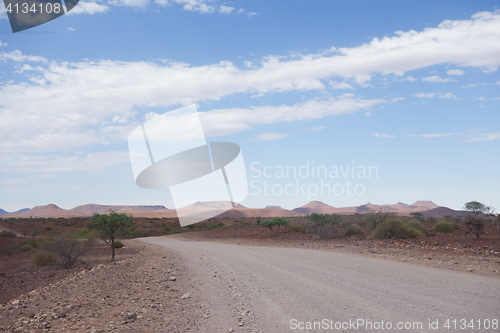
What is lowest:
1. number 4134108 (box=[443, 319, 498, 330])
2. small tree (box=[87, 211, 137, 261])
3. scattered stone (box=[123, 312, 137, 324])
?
scattered stone (box=[123, 312, 137, 324])

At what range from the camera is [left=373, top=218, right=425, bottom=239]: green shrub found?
24405mm

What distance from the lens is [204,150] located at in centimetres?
1766

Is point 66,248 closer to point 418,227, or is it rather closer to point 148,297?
point 148,297

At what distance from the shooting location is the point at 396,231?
2475cm

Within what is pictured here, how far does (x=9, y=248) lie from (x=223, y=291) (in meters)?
27.6

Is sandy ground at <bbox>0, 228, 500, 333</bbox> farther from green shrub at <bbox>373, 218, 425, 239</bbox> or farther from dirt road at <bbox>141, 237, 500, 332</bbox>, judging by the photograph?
green shrub at <bbox>373, 218, 425, 239</bbox>

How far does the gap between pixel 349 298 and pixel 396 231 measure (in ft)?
60.6

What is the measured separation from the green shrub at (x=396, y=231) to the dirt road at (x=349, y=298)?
12495mm

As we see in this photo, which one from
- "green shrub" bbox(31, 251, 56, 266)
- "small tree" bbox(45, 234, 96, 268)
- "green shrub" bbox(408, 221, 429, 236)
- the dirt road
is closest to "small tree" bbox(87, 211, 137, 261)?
"small tree" bbox(45, 234, 96, 268)

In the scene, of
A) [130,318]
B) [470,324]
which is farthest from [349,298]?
[130,318]

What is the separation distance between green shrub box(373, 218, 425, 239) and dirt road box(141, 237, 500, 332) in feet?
41.0

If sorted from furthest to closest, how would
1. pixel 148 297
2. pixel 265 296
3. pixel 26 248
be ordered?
1. pixel 26 248
2. pixel 148 297
3. pixel 265 296

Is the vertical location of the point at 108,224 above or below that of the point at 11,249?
above

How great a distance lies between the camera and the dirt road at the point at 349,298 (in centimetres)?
647
